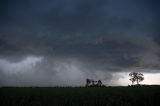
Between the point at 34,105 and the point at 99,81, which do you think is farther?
the point at 99,81

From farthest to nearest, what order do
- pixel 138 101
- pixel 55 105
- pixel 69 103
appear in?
pixel 138 101 → pixel 69 103 → pixel 55 105

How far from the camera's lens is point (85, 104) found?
73.9ft

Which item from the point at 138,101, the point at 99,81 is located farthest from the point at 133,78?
the point at 138,101

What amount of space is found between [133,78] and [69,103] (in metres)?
110

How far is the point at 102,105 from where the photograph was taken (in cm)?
2209

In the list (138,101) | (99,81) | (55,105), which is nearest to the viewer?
(55,105)

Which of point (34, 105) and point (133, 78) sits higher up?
point (133, 78)

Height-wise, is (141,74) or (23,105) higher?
(141,74)

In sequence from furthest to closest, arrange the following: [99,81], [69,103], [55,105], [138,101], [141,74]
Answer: [141,74], [99,81], [138,101], [69,103], [55,105]

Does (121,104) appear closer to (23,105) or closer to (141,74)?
(23,105)

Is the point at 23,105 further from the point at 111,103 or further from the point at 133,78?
the point at 133,78

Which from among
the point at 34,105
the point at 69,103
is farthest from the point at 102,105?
the point at 34,105

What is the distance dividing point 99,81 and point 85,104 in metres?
93.4

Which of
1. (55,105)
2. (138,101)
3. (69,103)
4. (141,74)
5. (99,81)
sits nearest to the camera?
(55,105)
